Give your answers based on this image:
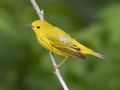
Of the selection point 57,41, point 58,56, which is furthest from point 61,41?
point 58,56

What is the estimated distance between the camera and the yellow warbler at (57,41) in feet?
18.4

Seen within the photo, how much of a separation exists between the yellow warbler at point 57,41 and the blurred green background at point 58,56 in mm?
477

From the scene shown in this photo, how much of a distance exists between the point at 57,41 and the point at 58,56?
69 cm

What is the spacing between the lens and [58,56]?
6.34 m

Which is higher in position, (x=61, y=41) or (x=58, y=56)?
(x=58, y=56)

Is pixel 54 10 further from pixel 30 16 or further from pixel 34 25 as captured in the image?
pixel 34 25

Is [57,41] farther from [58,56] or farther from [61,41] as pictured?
[58,56]

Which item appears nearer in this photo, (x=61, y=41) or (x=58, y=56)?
(x=61, y=41)

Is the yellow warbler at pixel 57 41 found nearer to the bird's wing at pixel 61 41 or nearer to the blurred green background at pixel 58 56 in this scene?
the bird's wing at pixel 61 41

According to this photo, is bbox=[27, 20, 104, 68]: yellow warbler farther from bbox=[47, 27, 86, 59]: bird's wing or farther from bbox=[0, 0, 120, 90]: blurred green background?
bbox=[0, 0, 120, 90]: blurred green background

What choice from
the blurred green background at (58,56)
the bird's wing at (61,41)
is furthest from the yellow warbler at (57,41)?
the blurred green background at (58,56)

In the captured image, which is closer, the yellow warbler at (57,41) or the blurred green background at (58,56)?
the yellow warbler at (57,41)

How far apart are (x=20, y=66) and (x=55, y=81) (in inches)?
19.1

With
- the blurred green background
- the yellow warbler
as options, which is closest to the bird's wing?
the yellow warbler
